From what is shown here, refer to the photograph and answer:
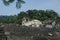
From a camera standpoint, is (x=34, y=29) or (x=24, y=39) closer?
(x=24, y=39)

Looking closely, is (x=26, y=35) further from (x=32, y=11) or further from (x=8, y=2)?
(x=32, y=11)

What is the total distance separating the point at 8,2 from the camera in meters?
4.00

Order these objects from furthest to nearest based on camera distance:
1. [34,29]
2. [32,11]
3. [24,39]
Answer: [32,11], [34,29], [24,39]

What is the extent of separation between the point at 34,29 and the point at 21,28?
0.28 m

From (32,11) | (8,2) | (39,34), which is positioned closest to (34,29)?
(39,34)

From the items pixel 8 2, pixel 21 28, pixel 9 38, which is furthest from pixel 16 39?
pixel 8 2

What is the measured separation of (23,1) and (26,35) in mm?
719

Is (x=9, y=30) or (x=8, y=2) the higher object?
(x=8, y=2)

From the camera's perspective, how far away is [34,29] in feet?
13.7

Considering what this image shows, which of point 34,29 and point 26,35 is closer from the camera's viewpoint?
point 26,35

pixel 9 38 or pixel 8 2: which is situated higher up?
pixel 8 2

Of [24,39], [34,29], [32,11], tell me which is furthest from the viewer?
[32,11]

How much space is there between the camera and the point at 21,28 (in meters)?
4.20

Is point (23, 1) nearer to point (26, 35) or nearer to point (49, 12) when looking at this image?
point (26, 35)
